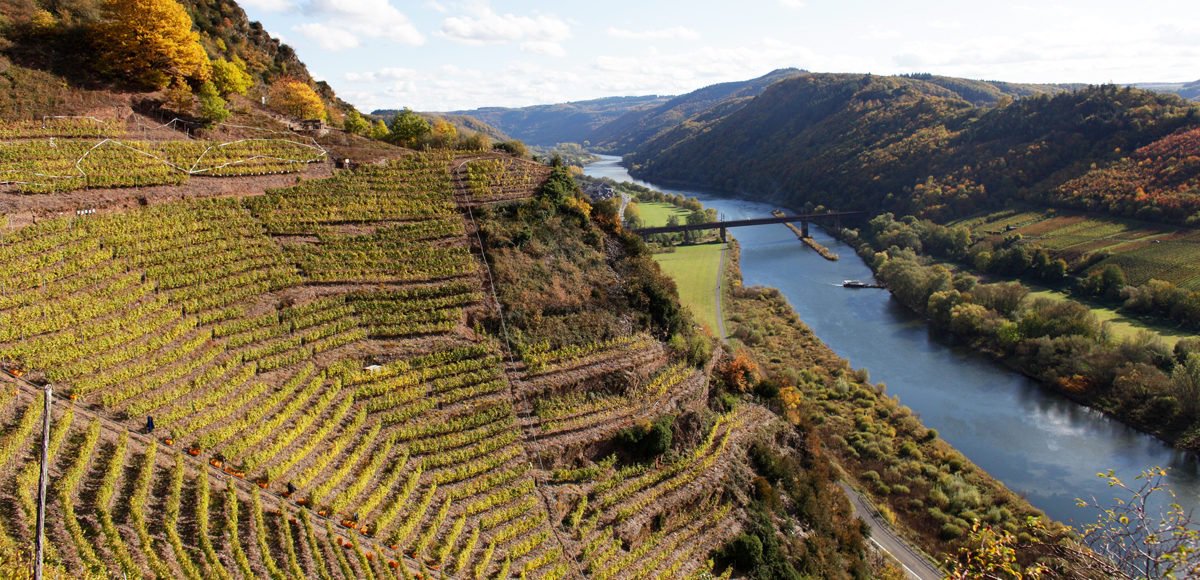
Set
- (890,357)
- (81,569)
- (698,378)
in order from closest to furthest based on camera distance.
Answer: (81,569)
(698,378)
(890,357)

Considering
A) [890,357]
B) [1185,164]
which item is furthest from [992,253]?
[890,357]

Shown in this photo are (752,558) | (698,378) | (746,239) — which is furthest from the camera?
(746,239)

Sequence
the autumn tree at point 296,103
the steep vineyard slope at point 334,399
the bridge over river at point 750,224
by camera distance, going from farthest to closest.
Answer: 1. the bridge over river at point 750,224
2. the autumn tree at point 296,103
3. the steep vineyard slope at point 334,399

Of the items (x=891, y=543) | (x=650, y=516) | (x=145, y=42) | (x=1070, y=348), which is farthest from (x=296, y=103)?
(x=1070, y=348)

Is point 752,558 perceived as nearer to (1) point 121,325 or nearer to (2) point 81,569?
(2) point 81,569

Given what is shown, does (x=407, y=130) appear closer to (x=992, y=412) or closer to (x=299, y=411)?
(x=299, y=411)

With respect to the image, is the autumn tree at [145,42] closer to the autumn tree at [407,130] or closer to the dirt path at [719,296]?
the autumn tree at [407,130]

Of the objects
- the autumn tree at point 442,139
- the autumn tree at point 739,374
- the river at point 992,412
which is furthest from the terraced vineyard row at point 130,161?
the river at point 992,412
